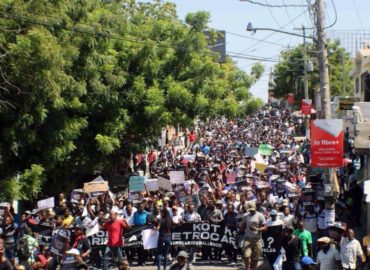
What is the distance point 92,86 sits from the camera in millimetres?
25734

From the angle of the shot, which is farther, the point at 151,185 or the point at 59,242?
the point at 151,185

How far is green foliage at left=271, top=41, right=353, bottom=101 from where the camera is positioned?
236ft

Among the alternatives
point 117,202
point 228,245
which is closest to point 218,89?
point 117,202

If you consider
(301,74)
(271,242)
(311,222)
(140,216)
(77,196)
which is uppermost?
(301,74)

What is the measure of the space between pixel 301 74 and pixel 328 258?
64200mm

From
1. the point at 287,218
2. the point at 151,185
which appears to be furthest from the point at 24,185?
the point at 287,218

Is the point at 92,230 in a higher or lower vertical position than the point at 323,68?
lower

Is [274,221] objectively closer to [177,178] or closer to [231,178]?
[177,178]

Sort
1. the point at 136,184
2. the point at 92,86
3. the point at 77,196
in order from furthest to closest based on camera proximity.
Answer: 1. the point at 92,86
2. the point at 136,184
3. the point at 77,196

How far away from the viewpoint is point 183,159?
36.1m

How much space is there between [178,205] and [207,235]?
4.02ft

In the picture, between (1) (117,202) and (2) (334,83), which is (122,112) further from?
(2) (334,83)

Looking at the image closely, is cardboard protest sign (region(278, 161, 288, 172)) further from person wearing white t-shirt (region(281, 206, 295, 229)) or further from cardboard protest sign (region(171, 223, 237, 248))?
person wearing white t-shirt (region(281, 206, 295, 229))

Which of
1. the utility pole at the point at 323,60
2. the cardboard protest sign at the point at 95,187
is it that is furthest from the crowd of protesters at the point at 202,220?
the utility pole at the point at 323,60
